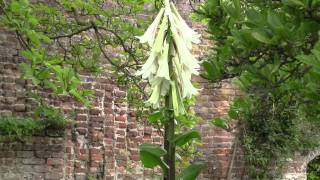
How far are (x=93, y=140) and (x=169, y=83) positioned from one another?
16.8 ft

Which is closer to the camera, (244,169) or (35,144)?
(35,144)

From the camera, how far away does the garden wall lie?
6227mm

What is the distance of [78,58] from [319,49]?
13.1 feet

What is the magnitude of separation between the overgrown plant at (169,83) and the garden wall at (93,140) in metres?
4.73

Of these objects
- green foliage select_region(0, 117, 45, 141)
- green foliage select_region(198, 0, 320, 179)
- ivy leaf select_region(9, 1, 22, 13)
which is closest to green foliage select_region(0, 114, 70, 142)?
green foliage select_region(0, 117, 45, 141)

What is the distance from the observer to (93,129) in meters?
6.66

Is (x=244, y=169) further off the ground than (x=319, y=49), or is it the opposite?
(x=319, y=49)

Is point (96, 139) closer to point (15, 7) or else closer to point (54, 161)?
point (54, 161)

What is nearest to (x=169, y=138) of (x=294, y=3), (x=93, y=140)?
(x=294, y=3)

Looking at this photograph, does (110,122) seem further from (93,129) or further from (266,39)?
(266,39)

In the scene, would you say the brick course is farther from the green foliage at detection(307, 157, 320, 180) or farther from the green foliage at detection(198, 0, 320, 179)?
the green foliage at detection(307, 157, 320, 180)

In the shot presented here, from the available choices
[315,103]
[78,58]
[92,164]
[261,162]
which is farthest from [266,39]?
[261,162]

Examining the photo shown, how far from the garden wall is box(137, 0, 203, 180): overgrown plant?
186 inches

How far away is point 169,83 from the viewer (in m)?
1.63
